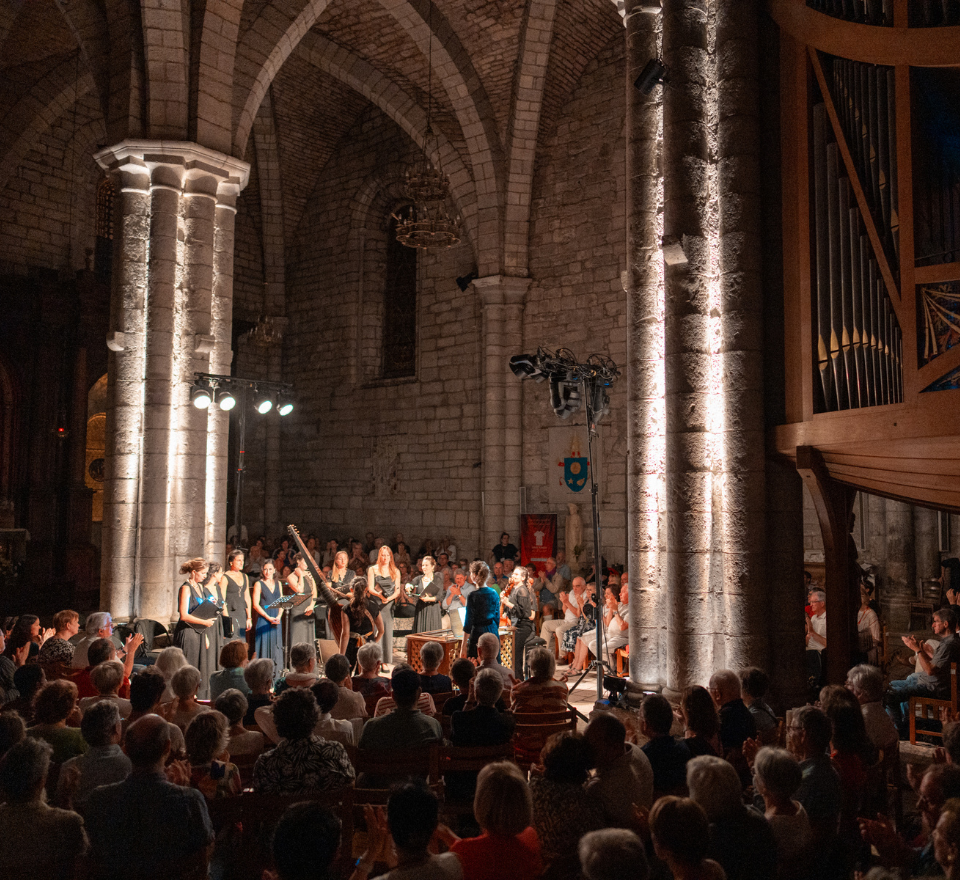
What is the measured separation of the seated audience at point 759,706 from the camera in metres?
3.80

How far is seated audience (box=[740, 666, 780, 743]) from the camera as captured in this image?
12.5 ft

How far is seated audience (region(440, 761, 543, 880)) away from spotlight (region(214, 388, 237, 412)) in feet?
23.7

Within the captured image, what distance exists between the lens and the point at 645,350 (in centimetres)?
583

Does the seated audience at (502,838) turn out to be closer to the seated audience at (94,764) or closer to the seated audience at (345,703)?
the seated audience at (94,764)

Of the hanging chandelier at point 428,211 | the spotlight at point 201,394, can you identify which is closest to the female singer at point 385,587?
the spotlight at point 201,394

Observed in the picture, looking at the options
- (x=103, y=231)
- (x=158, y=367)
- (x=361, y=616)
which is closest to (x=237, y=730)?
(x=361, y=616)

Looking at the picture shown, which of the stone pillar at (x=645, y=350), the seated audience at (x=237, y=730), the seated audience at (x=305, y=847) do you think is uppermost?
the stone pillar at (x=645, y=350)

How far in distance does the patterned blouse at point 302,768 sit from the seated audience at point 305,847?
0.91 metres

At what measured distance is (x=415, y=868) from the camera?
7.22 ft

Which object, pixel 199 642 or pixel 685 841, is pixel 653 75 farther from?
pixel 199 642

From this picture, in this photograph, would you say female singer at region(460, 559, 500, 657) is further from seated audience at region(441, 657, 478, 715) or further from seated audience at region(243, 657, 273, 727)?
seated audience at region(243, 657, 273, 727)

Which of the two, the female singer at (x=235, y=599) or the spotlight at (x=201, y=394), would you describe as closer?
the female singer at (x=235, y=599)

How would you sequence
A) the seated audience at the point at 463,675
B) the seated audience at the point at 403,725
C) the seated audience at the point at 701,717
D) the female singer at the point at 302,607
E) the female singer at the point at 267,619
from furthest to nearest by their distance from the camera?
1. the female singer at the point at 302,607
2. the female singer at the point at 267,619
3. the seated audience at the point at 463,675
4. the seated audience at the point at 403,725
5. the seated audience at the point at 701,717

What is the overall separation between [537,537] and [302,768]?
33.4 feet
